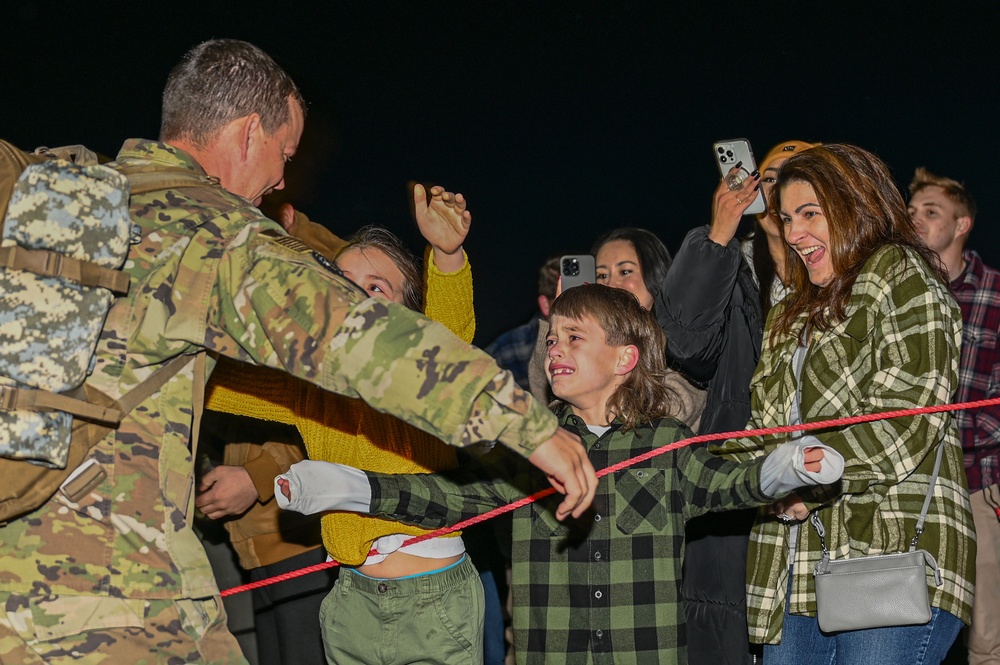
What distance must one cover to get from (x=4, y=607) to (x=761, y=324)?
241cm

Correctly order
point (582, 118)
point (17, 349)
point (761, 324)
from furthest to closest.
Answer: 1. point (582, 118)
2. point (761, 324)
3. point (17, 349)

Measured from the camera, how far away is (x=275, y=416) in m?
3.12

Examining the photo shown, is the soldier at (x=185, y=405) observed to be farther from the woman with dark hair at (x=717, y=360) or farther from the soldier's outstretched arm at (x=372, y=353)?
the woman with dark hair at (x=717, y=360)

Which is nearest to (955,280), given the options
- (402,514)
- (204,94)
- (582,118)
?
(582,118)

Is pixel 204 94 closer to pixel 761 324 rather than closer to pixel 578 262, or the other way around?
pixel 578 262

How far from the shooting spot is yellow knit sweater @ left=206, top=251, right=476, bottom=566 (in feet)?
9.42

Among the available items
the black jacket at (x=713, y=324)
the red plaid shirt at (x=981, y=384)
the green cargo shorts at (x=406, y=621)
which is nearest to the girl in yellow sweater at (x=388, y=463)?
the green cargo shorts at (x=406, y=621)

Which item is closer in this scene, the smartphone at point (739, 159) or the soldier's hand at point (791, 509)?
the soldier's hand at point (791, 509)

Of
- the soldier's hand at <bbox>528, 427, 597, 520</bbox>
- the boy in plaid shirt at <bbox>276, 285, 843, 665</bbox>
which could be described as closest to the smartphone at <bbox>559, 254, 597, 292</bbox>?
the boy in plaid shirt at <bbox>276, 285, 843, 665</bbox>

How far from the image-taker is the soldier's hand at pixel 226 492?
3688 millimetres

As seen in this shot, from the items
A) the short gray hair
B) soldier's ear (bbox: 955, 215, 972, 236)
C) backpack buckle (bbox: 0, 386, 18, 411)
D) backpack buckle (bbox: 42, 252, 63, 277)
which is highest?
soldier's ear (bbox: 955, 215, 972, 236)

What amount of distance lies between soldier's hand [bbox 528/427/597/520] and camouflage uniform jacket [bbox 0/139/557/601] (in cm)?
4

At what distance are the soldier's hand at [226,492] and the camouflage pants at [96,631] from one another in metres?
1.67

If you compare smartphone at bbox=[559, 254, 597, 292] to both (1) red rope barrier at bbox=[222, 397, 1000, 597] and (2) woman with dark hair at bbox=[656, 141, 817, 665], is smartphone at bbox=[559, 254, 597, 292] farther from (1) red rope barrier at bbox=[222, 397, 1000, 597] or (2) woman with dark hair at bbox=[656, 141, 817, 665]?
(1) red rope barrier at bbox=[222, 397, 1000, 597]
